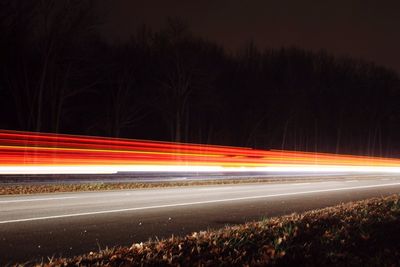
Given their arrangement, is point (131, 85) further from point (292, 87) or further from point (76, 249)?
point (76, 249)

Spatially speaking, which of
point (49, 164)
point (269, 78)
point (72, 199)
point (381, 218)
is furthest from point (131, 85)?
point (381, 218)

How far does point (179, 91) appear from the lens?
170 feet

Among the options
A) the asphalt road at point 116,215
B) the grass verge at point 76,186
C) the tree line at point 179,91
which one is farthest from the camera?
the tree line at point 179,91

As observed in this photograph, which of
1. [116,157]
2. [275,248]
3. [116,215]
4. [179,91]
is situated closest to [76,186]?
[116,157]

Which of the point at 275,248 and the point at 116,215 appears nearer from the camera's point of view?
the point at 275,248

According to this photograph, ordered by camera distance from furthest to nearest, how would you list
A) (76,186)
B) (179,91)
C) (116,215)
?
(179,91) → (76,186) → (116,215)

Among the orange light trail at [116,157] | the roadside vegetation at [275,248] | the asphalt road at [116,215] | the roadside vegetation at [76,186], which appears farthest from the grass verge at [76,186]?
the roadside vegetation at [275,248]

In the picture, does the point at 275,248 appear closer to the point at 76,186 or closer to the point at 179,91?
the point at 76,186

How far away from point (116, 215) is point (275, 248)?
5.56 metres

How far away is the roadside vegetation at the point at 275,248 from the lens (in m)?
7.63

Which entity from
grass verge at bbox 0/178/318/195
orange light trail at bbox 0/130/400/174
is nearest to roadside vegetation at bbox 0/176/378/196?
grass verge at bbox 0/178/318/195

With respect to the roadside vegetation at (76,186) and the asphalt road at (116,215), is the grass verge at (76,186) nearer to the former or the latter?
the roadside vegetation at (76,186)

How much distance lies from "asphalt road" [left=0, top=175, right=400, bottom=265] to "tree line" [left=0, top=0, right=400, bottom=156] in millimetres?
23349

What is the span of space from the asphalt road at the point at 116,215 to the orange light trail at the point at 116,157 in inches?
283
